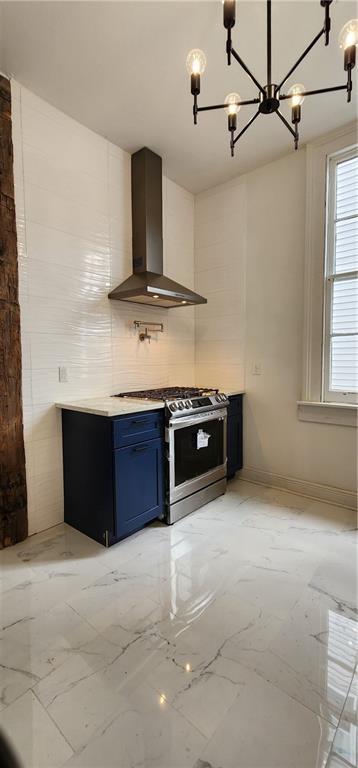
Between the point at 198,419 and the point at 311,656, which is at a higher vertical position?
the point at 198,419

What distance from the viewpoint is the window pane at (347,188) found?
8.23 ft

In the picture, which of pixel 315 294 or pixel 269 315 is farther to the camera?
pixel 269 315

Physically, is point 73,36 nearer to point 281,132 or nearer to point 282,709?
point 281,132

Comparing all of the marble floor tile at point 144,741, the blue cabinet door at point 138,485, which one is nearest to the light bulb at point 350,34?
the blue cabinet door at point 138,485

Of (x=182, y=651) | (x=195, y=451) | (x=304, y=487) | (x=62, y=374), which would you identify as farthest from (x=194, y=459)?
(x=182, y=651)

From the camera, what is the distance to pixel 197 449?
258 cm

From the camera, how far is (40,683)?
121cm

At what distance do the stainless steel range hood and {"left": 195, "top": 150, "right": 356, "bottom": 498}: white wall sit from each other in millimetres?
596

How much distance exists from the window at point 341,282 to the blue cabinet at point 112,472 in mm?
1453

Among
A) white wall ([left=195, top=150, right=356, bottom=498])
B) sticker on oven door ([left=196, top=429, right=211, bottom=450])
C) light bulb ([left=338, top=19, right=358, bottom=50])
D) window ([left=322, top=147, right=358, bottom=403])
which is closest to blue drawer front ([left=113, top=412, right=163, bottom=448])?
sticker on oven door ([left=196, top=429, right=211, bottom=450])

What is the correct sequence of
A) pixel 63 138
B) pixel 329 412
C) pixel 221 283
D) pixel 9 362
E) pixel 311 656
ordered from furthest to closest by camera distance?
1. pixel 221 283
2. pixel 329 412
3. pixel 63 138
4. pixel 9 362
5. pixel 311 656

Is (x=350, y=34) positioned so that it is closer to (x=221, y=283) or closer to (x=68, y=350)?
(x=221, y=283)

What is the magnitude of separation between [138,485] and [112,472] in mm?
243

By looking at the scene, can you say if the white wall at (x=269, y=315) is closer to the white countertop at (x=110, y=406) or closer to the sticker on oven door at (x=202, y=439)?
the sticker on oven door at (x=202, y=439)
